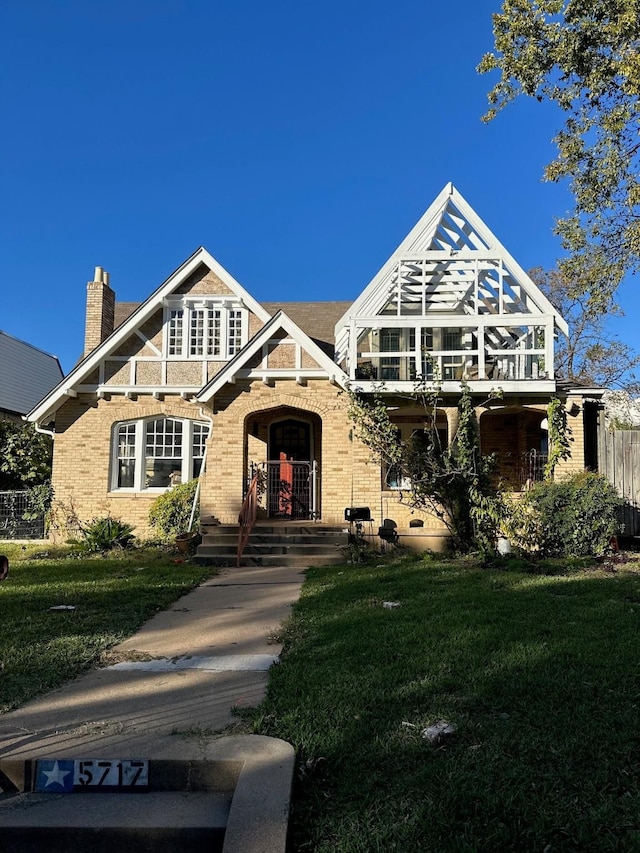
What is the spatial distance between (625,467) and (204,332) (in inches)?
417

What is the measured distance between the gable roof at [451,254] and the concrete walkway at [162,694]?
9.14 m

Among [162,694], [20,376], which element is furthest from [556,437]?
[20,376]

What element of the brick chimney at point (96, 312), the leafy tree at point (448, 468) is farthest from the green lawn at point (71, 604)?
the brick chimney at point (96, 312)

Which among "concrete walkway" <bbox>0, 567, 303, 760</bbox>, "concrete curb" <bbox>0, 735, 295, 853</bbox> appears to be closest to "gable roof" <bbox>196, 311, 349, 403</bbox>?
"concrete walkway" <bbox>0, 567, 303, 760</bbox>

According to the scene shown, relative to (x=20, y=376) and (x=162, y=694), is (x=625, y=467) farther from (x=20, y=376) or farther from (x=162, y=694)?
(x=20, y=376)

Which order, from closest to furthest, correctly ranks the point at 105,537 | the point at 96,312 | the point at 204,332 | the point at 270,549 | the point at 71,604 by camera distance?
the point at 71,604 → the point at 270,549 → the point at 105,537 → the point at 204,332 → the point at 96,312

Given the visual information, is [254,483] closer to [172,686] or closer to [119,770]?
[172,686]

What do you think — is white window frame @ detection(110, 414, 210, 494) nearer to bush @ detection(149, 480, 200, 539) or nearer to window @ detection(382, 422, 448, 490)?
bush @ detection(149, 480, 200, 539)

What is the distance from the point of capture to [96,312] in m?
17.2

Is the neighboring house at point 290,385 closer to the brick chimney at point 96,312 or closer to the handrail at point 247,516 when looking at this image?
the brick chimney at point 96,312

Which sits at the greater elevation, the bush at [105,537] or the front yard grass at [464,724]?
the bush at [105,537]

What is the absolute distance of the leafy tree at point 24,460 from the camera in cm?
1814

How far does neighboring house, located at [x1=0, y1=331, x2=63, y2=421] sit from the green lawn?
13865 millimetres

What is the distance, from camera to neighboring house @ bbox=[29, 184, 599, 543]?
1366 centimetres
